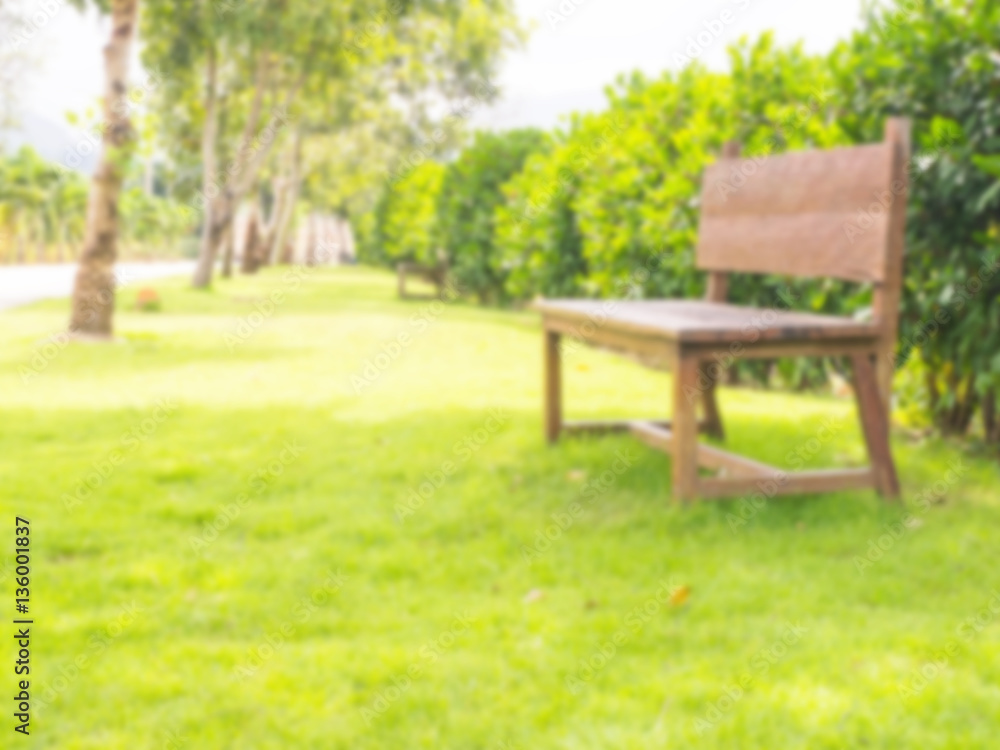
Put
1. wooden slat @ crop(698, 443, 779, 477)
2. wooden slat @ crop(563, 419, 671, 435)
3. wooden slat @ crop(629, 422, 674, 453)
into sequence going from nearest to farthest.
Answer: wooden slat @ crop(698, 443, 779, 477) → wooden slat @ crop(629, 422, 674, 453) → wooden slat @ crop(563, 419, 671, 435)

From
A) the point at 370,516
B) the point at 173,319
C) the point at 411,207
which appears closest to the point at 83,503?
the point at 370,516

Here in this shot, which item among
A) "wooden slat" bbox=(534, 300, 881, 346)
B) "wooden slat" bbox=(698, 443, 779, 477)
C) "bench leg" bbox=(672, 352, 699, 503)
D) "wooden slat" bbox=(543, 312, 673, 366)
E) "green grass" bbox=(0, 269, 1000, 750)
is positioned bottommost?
"green grass" bbox=(0, 269, 1000, 750)

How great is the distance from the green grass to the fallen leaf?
0.04 meters

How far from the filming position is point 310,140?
30.3 meters

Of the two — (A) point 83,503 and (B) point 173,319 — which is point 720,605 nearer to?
(A) point 83,503

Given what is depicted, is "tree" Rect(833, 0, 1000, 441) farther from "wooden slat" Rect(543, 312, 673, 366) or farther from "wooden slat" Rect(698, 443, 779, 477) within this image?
"wooden slat" Rect(543, 312, 673, 366)

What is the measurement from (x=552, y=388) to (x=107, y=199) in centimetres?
592

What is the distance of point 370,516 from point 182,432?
1.86 m

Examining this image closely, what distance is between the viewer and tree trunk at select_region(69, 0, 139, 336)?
29.6ft

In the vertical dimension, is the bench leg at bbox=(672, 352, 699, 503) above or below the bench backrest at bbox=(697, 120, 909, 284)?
below

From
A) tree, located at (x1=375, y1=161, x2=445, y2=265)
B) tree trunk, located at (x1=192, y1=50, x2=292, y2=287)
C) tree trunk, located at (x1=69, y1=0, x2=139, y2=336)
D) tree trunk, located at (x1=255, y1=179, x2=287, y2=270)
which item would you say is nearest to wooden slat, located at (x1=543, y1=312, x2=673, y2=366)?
tree trunk, located at (x1=69, y1=0, x2=139, y2=336)

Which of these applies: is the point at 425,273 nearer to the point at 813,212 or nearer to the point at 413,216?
the point at 413,216

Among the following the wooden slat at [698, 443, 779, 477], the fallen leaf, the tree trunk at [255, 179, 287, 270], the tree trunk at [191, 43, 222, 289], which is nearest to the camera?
the fallen leaf

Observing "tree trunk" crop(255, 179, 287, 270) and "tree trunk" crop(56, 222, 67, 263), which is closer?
"tree trunk" crop(255, 179, 287, 270)
